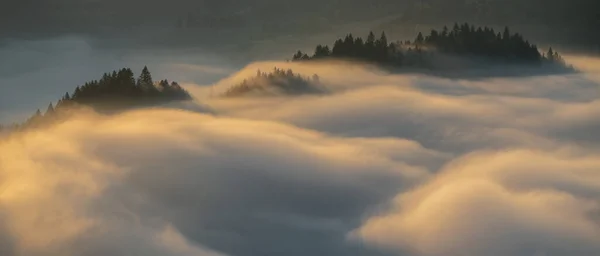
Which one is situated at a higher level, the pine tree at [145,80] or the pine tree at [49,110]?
the pine tree at [145,80]

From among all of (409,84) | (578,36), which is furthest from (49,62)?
(578,36)

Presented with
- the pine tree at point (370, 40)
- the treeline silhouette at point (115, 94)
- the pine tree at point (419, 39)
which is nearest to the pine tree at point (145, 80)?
the treeline silhouette at point (115, 94)

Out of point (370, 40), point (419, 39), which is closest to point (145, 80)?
point (370, 40)

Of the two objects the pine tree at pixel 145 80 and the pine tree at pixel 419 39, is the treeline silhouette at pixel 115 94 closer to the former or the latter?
the pine tree at pixel 145 80

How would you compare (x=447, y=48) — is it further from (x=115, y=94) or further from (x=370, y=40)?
(x=115, y=94)

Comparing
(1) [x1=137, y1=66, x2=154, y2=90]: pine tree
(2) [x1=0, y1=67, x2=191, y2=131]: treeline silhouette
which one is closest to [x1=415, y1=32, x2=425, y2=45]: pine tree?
(2) [x1=0, y1=67, x2=191, y2=131]: treeline silhouette
